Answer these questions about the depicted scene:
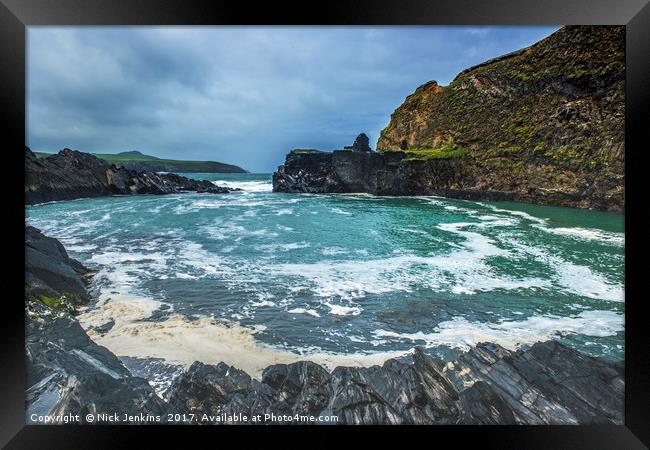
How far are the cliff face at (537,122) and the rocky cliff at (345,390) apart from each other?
5.12 meters

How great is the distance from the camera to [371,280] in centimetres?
534

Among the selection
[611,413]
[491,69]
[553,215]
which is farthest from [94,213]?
[491,69]

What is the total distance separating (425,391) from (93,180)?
19.6 metres

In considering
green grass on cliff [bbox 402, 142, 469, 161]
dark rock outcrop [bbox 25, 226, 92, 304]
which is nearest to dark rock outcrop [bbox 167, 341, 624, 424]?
dark rock outcrop [bbox 25, 226, 92, 304]

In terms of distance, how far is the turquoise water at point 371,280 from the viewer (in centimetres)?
364

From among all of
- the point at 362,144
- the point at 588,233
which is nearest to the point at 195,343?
the point at 588,233

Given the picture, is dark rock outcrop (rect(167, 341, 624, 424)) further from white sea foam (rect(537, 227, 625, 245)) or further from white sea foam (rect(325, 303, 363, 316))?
white sea foam (rect(537, 227, 625, 245))

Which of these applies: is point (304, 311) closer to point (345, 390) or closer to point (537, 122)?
point (345, 390)

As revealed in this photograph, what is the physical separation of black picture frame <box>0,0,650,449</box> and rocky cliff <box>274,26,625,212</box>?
6182 millimetres

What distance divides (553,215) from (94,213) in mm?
18651

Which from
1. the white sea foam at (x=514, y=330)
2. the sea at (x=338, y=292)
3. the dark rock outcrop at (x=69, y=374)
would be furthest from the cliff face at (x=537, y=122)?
the dark rock outcrop at (x=69, y=374)

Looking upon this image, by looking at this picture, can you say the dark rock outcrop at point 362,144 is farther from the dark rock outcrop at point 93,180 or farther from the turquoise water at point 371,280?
the turquoise water at point 371,280

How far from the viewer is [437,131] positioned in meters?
26.5
